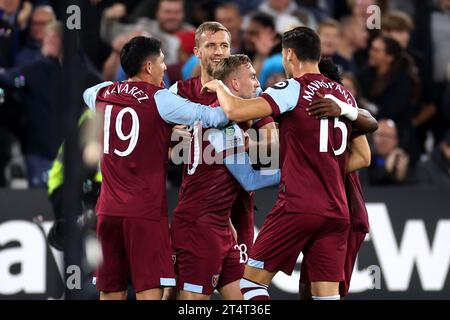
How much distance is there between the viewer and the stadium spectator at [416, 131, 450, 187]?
10500mm

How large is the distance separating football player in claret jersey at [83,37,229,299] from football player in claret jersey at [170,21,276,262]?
462mm

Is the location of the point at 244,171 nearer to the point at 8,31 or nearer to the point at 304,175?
the point at 304,175

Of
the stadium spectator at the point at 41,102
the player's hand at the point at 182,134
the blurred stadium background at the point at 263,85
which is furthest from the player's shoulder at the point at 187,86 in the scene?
the stadium spectator at the point at 41,102

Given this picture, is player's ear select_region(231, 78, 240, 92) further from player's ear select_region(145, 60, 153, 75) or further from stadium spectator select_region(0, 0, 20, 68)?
stadium spectator select_region(0, 0, 20, 68)

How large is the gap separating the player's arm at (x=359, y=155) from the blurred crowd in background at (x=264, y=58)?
2.55 meters

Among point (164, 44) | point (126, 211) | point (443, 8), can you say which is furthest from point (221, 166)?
point (443, 8)

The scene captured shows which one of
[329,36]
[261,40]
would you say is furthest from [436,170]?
[261,40]

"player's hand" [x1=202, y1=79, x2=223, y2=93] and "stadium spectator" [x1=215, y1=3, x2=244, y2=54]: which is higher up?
"stadium spectator" [x1=215, y1=3, x2=244, y2=54]

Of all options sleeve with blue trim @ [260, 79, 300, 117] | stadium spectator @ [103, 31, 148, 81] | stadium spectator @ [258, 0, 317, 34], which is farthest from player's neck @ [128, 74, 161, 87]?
stadium spectator @ [258, 0, 317, 34]

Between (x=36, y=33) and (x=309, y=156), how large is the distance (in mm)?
4389

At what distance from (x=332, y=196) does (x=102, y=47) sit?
3.86 m

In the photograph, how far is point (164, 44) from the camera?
11.1 meters

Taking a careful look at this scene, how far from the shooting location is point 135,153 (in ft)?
24.7
